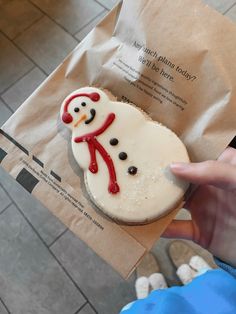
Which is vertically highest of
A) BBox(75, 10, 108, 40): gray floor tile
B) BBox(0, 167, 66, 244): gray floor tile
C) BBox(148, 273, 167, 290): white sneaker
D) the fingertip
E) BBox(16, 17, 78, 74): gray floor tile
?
BBox(75, 10, 108, 40): gray floor tile

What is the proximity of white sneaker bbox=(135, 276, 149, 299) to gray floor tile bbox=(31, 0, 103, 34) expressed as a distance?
1027 mm

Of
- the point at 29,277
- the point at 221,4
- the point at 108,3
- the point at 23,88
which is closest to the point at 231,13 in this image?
the point at 221,4

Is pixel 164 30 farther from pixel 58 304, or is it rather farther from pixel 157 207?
pixel 58 304

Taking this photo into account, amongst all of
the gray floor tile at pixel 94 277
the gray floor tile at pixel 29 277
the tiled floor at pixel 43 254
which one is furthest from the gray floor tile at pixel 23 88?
→ the gray floor tile at pixel 94 277

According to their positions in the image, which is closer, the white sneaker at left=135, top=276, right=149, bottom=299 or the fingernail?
the fingernail

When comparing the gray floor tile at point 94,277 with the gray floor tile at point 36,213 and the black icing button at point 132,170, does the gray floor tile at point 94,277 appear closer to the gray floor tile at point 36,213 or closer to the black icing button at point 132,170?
the gray floor tile at point 36,213

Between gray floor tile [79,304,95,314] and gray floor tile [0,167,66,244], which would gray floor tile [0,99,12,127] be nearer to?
gray floor tile [0,167,66,244]

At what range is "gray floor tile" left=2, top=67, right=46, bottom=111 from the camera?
4.81ft

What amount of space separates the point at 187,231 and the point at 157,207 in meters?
0.18

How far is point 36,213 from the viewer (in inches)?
50.5

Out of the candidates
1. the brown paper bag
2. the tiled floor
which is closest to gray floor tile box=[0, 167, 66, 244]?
the tiled floor

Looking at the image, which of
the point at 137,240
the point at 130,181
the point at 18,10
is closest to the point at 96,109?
the point at 130,181

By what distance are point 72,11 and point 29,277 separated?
1.10 metres

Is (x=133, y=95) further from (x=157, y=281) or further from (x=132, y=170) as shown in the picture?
(x=157, y=281)
